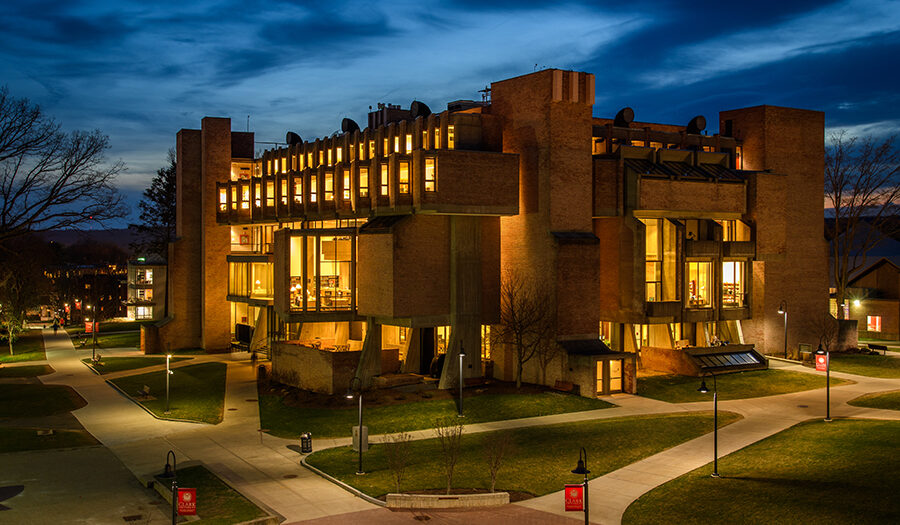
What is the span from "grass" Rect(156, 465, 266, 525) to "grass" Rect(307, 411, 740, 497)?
400 centimetres

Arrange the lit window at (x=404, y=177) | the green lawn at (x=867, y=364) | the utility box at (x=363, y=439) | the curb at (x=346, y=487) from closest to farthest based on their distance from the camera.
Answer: the curb at (x=346, y=487), the utility box at (x=363, y=439), the lit window at (x=404, y=177), the green lawn at (x=867, y=364)

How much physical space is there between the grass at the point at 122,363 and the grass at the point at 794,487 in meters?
44.3

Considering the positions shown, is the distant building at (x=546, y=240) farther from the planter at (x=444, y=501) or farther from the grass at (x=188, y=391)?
the planter at (x=444, y=501)

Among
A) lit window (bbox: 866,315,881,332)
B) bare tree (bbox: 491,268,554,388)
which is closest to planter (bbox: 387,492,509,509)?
bare tree (bbox: 491,268,554,388)

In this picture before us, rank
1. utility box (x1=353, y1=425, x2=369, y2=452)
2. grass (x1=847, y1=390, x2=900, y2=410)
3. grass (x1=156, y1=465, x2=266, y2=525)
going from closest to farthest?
grass (x1=156, y1=465, x2=266, y2=525)
utility box (x1=353, y1=425, x2=369, y2=452)
grass (x1=847, y1=390, x2=900, y2=410)

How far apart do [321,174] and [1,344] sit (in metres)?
46.1

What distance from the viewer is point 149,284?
7894cm

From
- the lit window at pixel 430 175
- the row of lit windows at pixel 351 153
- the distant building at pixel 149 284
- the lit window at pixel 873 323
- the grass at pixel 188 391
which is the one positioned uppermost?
the row of lit windows at pixel 351 153

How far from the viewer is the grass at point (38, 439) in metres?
33.0

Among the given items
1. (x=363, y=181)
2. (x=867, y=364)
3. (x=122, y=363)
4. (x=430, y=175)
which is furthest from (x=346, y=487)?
(x=867, y=364)

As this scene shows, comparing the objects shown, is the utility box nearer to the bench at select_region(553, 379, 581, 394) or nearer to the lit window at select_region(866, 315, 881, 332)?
the bench at select_region(553, 379, 581, 394)

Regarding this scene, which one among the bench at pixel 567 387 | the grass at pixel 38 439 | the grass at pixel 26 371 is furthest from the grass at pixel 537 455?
the grass at pixel 26 371

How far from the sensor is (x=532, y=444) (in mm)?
32375

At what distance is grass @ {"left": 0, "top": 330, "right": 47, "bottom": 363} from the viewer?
64.7 metres
